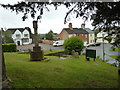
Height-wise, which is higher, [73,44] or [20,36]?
[20,36]

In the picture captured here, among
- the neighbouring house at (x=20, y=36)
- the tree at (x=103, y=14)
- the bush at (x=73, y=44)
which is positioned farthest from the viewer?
the neighbouring house at (x=20, y=36)

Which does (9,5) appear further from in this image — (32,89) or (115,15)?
(115,15)

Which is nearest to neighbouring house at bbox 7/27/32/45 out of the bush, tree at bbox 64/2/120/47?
the bush

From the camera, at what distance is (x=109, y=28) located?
17.3 feet

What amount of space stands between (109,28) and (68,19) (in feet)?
5.56

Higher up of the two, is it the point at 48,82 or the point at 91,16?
the point at 91,16

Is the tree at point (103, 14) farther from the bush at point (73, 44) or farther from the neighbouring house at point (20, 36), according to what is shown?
the neighbouring house at point (20, 36)

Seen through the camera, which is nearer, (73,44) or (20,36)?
(73,44)

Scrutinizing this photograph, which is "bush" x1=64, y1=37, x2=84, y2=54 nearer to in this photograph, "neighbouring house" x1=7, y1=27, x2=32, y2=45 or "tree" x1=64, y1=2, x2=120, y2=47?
"tree" x1=64, y1=2, x2=120, y2=47

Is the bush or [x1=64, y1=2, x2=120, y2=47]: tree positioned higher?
[x1=64, y1=2, x2=120, y2=47]: tree

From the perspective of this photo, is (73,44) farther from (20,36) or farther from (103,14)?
(20,36)

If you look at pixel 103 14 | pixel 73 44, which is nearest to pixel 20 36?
pixel 73 44

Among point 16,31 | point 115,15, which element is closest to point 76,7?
point 115,15

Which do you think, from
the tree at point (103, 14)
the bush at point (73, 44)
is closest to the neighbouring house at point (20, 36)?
the bush at point (73, 44)
